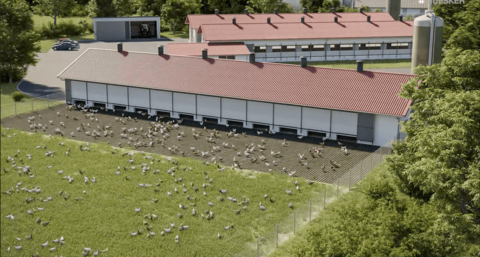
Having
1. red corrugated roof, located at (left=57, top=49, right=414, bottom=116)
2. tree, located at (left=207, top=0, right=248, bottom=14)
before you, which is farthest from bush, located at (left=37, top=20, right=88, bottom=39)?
red corrugated roof, located at (left=57, top=49, right=414, bottom=116)

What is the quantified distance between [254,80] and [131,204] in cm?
2290

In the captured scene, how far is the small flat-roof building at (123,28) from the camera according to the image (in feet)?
371

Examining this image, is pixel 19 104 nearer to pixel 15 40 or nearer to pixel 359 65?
pixel 15 40

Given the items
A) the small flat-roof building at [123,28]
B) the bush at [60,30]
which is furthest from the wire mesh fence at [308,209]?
the bush at [60,30]

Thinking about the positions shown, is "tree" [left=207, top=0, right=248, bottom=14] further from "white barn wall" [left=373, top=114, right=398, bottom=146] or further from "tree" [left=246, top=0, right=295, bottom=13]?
"white barn wall" [left=373, top=114, right=398, bottom=146]

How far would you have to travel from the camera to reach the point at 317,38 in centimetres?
9388

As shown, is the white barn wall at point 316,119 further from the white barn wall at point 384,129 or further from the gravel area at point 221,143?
the white barn wall at point 384,129

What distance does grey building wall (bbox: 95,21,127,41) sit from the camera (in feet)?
371

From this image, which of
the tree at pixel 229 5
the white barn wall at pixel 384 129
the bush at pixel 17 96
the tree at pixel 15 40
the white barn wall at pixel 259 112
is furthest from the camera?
the tree at pixel 229 5

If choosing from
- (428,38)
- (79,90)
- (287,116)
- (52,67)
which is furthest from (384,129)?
(52,67)

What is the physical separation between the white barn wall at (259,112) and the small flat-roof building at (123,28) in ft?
209

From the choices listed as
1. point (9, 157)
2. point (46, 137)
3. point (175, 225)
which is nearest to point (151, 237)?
point (175, 225)

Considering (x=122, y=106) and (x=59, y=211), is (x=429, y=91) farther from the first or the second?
(x=122, y=106)

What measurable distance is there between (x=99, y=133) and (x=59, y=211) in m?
17.0
